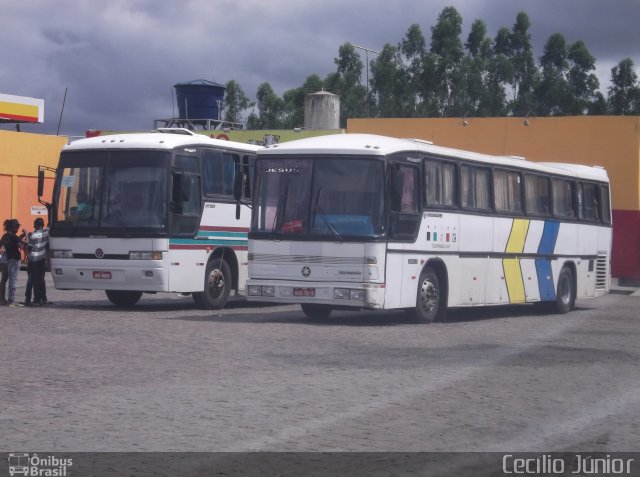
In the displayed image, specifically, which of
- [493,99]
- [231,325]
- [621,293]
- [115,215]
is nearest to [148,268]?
[115,215]

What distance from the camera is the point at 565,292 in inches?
1027

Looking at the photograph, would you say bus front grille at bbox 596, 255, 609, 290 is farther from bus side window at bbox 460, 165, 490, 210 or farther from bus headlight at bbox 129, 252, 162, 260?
bus headlight at bbox 129, 252, 162, 260

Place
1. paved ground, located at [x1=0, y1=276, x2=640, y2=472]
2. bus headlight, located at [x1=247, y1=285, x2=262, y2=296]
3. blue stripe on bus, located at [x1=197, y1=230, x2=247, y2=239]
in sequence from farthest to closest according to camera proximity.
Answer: blue stripe on bus, located at [x1=197, y1=230, x2=247, y2=239]
bus headlight, located at [x1=247, y1=285, x2=262, y2=296]
paved ground, located at [x1=0, y1=276, x2=640, y2=472]

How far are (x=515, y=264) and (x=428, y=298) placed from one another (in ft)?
12.1

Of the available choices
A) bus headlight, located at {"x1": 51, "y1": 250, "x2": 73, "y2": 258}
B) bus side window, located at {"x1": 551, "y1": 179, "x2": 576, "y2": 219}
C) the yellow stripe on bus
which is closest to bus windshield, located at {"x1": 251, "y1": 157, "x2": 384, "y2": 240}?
bus headlight, located at {"x1": 51, "y1": 250, "x2": 73, "y2": 258}

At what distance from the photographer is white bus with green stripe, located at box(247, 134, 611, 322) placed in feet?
62.3

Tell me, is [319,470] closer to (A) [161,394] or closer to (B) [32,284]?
(A) [161,394]

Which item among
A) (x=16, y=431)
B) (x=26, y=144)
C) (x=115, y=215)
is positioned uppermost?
(x=26, y=144)

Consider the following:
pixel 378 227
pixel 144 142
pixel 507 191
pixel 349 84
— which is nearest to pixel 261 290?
pixel 378 227

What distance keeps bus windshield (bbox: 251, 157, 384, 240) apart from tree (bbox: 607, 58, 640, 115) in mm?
52084

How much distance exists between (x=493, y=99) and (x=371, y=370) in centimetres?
5610

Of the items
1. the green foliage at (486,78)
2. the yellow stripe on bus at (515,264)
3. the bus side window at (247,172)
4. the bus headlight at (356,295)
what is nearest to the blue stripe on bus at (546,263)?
the yellow stripe on bus at (515,264)

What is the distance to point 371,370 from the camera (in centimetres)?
1330

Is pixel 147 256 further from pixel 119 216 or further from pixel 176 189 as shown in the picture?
pixel 176 189
